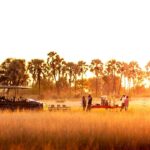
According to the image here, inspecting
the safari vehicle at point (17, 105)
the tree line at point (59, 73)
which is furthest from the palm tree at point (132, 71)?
the safari vehicle at point (17, 105)

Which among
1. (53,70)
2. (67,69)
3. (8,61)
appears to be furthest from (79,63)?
(8,61)

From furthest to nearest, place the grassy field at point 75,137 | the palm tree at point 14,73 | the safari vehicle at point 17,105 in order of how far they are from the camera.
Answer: the palm tree at point 14,73 → the safari vehicle at point 17,105 → the grassy field at point 75,137

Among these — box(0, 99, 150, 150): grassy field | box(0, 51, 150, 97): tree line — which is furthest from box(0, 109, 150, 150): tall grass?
box(0, 51, 150, 97): tree line

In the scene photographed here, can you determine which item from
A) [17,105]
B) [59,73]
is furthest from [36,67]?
[17,105]

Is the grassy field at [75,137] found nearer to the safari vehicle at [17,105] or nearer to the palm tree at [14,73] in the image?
the safari vehicle at [17,105]

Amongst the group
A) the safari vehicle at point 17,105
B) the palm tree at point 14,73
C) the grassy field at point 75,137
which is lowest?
the grassy field at point 75,137

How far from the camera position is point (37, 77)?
13800 cm

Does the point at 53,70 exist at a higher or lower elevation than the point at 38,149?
higher

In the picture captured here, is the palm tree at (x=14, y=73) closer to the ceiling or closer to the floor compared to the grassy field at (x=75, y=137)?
closer to the ceiling

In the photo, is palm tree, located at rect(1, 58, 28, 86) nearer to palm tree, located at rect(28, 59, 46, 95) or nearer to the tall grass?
palm tree, located at rect(28, 59, 46, 95)

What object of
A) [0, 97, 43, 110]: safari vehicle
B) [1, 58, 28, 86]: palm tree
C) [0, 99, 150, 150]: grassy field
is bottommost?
[0, 99, 150, 150]: grassy field

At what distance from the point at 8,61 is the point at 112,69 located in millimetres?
47192

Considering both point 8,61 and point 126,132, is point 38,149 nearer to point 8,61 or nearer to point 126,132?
point 126,132

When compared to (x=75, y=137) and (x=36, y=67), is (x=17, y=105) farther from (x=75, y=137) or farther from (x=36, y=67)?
(x=36, y=67)
